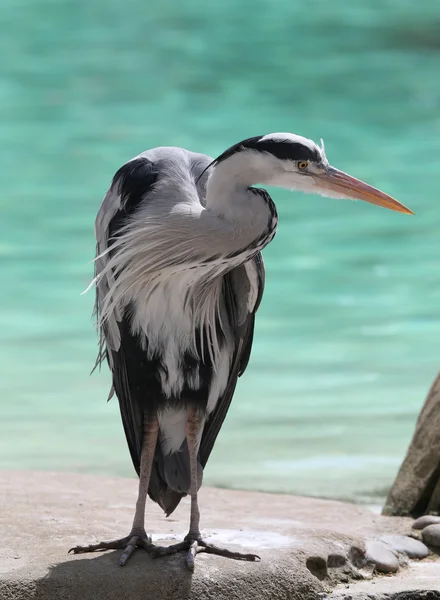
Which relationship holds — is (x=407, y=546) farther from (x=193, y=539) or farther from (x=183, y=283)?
(x=183, y=283)

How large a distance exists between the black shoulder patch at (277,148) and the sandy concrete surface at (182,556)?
152 cm

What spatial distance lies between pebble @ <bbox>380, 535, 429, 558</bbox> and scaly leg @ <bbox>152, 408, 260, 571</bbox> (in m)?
1.09

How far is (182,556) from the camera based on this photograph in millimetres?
3949

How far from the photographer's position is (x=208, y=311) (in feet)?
13.7

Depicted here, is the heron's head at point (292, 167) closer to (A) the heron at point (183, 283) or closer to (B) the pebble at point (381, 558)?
(A) the heron at point (183, 283)

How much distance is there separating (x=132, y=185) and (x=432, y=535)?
91.1 inches

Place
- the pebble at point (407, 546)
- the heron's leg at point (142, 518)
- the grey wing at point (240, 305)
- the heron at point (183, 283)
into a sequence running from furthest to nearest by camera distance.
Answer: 1. the pebble at point (407, 546)
2. the grey wing at point (240, 305)
3. the heron's leg at point (142, 518)
4. the heron at point (183, 283)

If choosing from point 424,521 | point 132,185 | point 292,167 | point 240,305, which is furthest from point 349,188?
point 424,521

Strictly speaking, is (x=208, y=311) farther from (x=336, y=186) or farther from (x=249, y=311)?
(x=336, y=186)

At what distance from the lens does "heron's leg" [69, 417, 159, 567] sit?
3.99 meters

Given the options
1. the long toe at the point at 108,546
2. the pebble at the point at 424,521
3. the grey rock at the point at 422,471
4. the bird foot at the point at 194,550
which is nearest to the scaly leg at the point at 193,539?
the bird foot at the point at 194,550

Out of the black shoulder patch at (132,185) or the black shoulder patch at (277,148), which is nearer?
the black shoulder patch at (277,148)

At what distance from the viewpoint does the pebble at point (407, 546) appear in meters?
4.89

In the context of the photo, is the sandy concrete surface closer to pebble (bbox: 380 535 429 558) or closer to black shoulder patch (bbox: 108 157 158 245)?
pebble (bbox: 380 535 429 558)
